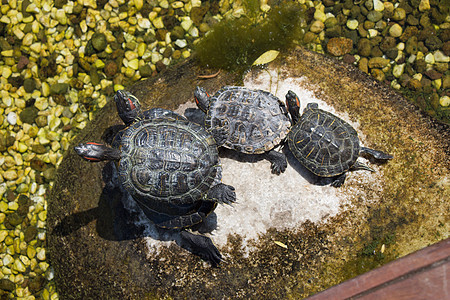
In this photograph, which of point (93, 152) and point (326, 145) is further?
point (326, 145)

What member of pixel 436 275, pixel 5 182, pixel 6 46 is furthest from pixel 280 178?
pixel 6 46

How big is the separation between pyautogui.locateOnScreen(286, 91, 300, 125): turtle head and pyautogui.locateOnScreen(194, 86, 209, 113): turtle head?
1.04 meters

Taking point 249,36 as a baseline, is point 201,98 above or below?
below

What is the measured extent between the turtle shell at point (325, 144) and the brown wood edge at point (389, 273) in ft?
4.72

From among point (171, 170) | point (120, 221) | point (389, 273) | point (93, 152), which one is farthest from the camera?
point (120, 221)

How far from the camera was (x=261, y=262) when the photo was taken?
380 centimetres

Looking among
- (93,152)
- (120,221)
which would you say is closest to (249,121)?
(93,152)

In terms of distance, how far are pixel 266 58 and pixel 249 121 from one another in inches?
50.9

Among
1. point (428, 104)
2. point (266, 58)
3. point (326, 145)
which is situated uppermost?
point (266, 58)

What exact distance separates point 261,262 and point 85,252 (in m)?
2.28

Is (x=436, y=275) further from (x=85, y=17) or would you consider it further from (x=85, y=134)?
(x=85, y=17)

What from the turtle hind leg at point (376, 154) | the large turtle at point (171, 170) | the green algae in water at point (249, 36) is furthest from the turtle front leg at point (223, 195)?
the green algae in water at point (249, 36)

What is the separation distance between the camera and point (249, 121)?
396 cm

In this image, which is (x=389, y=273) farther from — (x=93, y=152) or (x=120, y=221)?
(x=120, y=221)
